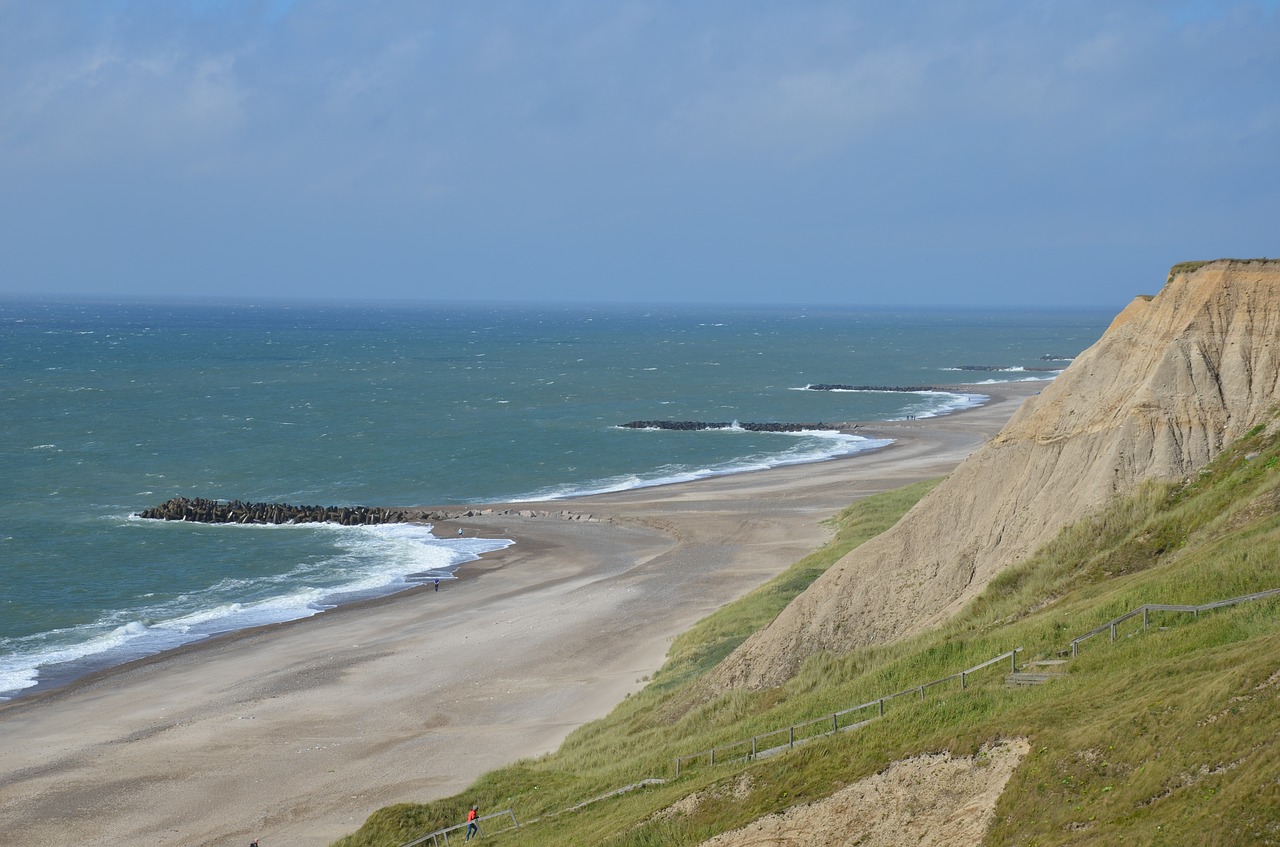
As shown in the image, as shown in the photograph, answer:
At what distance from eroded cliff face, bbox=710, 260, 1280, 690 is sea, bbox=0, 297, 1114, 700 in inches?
1115

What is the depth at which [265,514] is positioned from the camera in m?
72.5

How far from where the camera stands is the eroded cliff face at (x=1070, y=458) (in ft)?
101

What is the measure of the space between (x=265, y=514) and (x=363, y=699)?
35.8 m

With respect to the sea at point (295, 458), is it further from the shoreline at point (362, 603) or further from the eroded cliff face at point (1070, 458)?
the eroded cliff face at point (1070, 458)

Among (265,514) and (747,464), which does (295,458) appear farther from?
(747,464)

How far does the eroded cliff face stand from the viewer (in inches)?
1209

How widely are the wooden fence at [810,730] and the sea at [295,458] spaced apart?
29.2m

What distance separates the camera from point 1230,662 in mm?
17984

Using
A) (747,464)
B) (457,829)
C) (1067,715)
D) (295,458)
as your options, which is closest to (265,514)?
(295,458)

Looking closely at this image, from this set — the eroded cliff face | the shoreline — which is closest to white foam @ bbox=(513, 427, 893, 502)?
the shoreline

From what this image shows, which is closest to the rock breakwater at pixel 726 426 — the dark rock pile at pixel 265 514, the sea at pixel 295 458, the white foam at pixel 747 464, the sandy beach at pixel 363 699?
the sea at pixel 295 458

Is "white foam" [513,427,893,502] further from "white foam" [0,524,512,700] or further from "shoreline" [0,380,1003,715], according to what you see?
"white foam" [0,524,512,700]

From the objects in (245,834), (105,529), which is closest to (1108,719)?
(245,834)

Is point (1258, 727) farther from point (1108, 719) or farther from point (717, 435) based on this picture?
point (717, 435)
